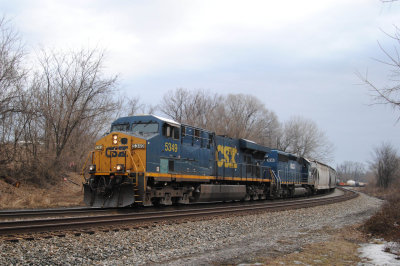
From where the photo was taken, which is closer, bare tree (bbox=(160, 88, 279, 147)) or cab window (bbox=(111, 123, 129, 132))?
cab window (bbox=(111, 123, 129, 132))

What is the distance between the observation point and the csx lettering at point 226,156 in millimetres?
16844

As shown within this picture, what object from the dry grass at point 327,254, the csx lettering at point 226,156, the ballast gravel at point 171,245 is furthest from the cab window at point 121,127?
the dry grass at point 327,254

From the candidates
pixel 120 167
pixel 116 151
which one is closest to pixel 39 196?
pixel 116 151

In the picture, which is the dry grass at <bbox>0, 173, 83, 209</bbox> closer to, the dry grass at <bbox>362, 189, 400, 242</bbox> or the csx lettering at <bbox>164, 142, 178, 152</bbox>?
the csx lettering at <bbox>164, 142, 178, 152</bbox>

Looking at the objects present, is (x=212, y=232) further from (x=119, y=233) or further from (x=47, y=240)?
(x=47, y=240)

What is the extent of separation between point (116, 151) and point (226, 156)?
663 centimetres

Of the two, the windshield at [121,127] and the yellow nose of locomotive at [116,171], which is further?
the windshield at [121,127]

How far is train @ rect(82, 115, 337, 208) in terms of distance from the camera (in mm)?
11961

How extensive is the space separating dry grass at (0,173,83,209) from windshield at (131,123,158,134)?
4.88 metres

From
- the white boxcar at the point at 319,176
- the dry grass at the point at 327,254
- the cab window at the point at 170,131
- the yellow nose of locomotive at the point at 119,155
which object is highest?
the cab window at the point at 170,131

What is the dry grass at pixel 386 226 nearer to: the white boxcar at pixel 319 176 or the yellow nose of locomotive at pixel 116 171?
the yellow nose of locomotive at pixel 116 171

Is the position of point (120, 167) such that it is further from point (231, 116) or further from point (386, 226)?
point (231, 116)

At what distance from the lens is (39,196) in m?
16.6

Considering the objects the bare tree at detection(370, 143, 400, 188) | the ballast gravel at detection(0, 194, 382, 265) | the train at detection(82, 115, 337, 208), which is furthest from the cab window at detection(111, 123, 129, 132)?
the bare tree at detection(370, 143, 400, 188)
